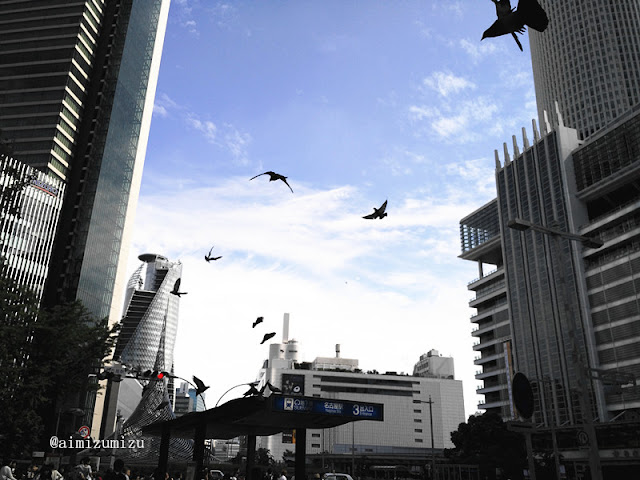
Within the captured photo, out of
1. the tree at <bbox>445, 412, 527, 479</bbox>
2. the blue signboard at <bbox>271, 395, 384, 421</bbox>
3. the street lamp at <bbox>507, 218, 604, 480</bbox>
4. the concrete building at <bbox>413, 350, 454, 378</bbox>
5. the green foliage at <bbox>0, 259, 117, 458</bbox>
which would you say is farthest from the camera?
the concrete building at <bbox>413, 350, 454, 378</bbox>

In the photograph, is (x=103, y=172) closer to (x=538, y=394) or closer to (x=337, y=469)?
(x=538, y=394)

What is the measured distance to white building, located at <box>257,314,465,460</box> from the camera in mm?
146875

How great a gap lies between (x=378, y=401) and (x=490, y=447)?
95079 millimetres

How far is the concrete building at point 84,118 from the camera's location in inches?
3440

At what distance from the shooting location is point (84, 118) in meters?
95.1

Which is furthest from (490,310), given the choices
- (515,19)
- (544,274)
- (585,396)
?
(515,19)

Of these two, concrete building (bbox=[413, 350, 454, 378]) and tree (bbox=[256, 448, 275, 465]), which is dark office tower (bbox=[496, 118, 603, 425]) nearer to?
tree (bbox=[256, 448, 275, 465])

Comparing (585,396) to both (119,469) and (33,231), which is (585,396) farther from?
(33,231)

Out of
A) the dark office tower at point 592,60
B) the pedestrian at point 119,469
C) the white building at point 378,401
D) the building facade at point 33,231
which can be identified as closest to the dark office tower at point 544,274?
the dark office tower at point 592,60

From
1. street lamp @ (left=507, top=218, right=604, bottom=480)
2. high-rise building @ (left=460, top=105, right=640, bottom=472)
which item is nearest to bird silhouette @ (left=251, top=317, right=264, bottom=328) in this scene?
street lamp @ (left=507, top=218, right=604, bottom=480)

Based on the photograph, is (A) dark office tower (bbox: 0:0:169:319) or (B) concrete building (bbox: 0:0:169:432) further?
(A) dark office tower (bbox: 0:0:169:319)

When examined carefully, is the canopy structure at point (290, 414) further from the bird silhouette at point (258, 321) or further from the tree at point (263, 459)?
the tree at point (263, 459)

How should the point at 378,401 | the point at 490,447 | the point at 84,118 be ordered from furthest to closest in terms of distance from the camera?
1. the point at 378,401
2. the point at 84,118
3. the point at 490,447

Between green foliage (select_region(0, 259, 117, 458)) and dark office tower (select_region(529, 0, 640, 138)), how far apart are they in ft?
393
